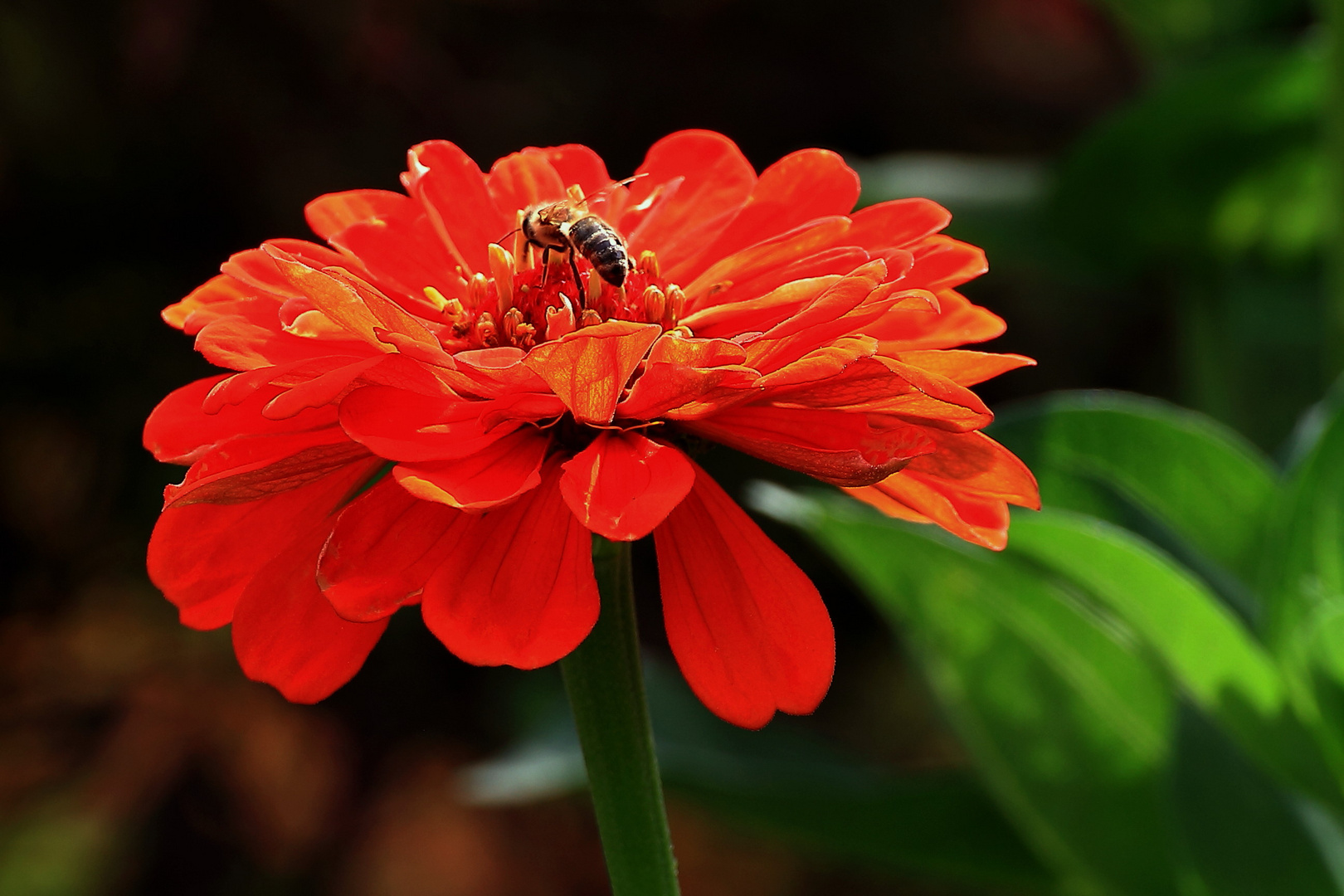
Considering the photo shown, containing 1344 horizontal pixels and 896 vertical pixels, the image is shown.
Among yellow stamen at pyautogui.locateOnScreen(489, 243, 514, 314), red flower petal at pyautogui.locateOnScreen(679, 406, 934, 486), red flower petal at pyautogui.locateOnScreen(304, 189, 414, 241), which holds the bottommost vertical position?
yellow stamen at pyautogui.locateOnScreen(489, 243, 514, 314)

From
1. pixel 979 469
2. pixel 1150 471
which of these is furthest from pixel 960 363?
pixel 1150 471

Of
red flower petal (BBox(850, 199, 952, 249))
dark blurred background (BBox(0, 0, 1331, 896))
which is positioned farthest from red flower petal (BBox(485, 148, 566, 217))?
dark blurred background (BBox(0, 0, 1331, 896))

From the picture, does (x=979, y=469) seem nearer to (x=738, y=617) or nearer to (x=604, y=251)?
(x=738, y=617)

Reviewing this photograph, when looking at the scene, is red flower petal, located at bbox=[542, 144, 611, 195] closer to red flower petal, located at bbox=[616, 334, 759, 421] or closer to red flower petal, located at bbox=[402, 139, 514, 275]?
red flower petal, located at bbox=[402, 139, 514, 275]

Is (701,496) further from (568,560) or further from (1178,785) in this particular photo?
(1178,785)

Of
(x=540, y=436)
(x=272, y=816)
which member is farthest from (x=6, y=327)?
(x=540, y=436)
